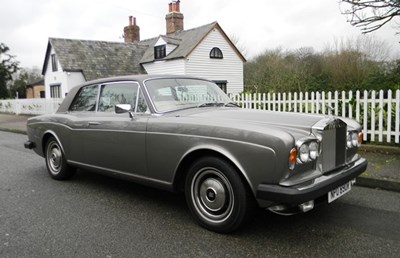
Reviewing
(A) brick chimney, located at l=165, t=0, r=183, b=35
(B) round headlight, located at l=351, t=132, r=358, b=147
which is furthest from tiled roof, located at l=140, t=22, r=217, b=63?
(B) round headlight, located at l=351, t=132, r=358, b=147

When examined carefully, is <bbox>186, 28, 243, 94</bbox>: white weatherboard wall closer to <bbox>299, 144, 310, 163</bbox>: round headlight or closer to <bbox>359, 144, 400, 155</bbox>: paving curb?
<bbox>359, 144, 400, 155</bbox>: paving curb

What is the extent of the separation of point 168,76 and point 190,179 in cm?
166

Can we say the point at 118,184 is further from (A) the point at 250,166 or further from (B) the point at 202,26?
(B) the point at 202,26

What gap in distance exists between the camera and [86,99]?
5641 mm

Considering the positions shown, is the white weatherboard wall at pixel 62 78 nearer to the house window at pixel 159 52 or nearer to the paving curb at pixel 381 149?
the house window at pixel 159 52

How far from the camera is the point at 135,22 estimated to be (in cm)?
3800

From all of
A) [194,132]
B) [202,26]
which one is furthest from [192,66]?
[194,132]

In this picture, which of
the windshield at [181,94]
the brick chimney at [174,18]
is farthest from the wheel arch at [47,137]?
the brick chimney at [174,18]

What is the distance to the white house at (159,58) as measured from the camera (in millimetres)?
27062


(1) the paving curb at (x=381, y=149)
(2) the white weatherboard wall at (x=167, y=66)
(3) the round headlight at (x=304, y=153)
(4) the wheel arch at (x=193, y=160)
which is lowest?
(1) the paving curb at (x=381, y=149)

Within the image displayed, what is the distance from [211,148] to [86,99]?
9.38 ft

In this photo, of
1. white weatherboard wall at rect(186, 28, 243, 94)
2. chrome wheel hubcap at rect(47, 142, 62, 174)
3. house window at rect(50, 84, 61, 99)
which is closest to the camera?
chrome wheel hubcap at rect(47, 142, 62, 174)

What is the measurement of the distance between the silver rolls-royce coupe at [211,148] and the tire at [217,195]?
0.4 inches

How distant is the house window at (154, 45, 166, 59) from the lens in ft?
91.8
